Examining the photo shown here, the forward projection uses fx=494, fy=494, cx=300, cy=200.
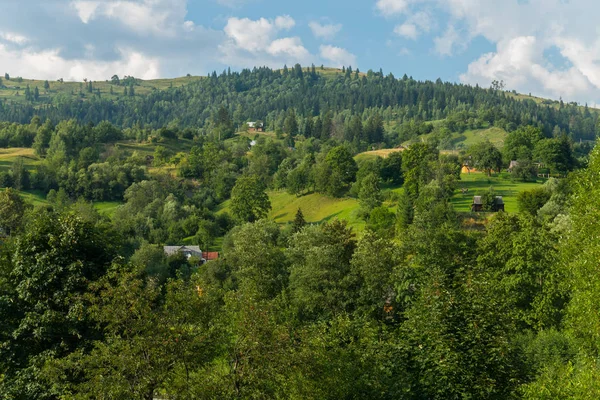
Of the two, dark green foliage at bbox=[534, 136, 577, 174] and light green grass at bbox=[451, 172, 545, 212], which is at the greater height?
dark green foliage at bbox=[534, 136, 577, 174]

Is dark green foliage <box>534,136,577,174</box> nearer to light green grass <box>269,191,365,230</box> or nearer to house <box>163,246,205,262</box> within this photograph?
light green grass <box>269,191,365,230</box>

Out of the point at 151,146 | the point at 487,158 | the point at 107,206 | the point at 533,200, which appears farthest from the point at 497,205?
the point at 151,146

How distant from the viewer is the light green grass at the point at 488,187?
78.8 meters

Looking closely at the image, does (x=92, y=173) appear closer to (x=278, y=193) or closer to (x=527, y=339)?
(x=278, y=193)

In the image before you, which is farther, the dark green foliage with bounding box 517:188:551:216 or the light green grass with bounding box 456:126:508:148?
the light green grass with bounding box 456:126:508:148

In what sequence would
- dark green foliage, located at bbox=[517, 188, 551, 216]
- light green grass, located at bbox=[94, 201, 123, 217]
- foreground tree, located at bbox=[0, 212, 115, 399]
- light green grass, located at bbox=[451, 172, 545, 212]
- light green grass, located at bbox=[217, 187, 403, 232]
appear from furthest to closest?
light green grass, located at bbox=[94, 201, 123, 217] < light green grass, located at bbox=[217, 187, 403, 232] < light green grass, located at bbox=[451, 172, 545, 212] < dark green foliage, located at bbox=[517, 188, 551, 216] < foreground tree, located at bbox=[0, 212, 115, 399]

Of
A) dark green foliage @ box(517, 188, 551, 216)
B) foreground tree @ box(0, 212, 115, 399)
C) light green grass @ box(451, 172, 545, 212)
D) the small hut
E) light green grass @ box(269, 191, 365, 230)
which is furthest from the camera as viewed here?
light green grass @ box(269, 191, 365, 230)

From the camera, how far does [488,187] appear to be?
3607 inches

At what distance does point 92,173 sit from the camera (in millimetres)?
114438

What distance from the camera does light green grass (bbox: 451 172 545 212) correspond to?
7881 cm

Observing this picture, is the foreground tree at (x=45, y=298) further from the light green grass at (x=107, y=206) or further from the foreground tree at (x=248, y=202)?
the light green grass at (x=107, y=206)

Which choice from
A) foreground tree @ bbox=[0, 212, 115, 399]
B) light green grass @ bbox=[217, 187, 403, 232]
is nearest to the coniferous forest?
foreground tree @ bbox=[0, 212, 115, 399]

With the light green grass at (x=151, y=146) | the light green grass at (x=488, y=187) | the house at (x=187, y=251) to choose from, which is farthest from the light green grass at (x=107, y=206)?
the light green grass at (x=488, y=187)

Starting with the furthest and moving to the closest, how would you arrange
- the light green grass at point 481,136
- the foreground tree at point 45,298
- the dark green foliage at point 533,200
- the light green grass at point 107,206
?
the light green grass at point 481,136 → the light green grass at point 107,206 → the dark green foliage at point 533,200 → the foreground tree at point 45,298
